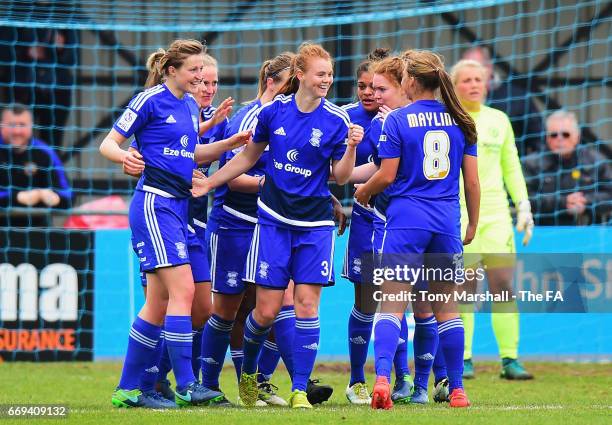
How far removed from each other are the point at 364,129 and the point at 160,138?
1486 mm

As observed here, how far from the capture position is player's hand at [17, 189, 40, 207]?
1209cm

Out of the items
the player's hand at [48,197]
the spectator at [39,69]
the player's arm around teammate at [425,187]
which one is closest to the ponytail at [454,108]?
the player's arm around teammate at [425,187]

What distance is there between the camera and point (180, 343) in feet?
23.2

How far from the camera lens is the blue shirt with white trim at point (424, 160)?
6.91m

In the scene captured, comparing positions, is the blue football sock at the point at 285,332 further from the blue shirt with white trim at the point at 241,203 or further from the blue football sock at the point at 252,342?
the blue shirt with white trim at the point at 241,203

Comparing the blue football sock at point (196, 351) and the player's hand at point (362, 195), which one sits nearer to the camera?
the player's hand at point (362, 195)

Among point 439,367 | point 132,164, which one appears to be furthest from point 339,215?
point 132,164

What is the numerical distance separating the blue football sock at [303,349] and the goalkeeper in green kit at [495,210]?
2.99 meters

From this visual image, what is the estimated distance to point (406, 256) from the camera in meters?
6.87

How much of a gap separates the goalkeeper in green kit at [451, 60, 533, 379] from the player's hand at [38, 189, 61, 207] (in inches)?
167

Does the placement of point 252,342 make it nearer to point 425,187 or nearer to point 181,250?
point 181,250

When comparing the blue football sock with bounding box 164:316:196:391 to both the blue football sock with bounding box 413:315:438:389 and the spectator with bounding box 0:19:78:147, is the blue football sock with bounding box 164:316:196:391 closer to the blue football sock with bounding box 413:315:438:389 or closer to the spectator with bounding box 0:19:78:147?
the blue football sock with bounding box 413:315:438:389

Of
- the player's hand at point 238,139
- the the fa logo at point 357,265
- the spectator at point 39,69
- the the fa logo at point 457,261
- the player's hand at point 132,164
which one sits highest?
the spectator at point 39,69

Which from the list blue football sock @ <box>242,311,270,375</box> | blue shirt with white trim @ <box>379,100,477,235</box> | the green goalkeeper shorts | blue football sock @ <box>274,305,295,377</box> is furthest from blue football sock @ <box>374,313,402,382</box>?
the green goalkeeper shorts
